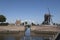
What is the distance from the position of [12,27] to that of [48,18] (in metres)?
20.8

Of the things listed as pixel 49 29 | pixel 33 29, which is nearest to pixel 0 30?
A: pixel 33 29

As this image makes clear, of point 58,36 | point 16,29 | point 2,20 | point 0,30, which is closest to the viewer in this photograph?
point 58,36

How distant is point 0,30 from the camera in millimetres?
74062

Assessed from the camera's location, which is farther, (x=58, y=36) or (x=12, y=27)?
(x=12, y=27)

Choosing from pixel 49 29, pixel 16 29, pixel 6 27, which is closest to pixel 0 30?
pixel 6 27

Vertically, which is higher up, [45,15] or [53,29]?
[45,15]

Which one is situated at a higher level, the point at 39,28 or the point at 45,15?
the point at 45,15

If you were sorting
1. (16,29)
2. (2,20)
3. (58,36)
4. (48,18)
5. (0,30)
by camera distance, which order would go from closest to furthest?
(58,36)
(0,30)
(16,29)
(48,18)
(2,20)

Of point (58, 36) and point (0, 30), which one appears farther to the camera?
point (0, 30)

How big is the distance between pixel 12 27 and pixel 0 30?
578cm

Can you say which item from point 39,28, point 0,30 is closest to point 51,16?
point 39,28

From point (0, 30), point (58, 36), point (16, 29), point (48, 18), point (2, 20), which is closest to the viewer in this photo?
point (58, 36)

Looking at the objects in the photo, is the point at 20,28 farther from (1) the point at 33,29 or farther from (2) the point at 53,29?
(2) the point at 53,29

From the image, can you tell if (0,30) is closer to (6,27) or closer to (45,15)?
(6,27)
